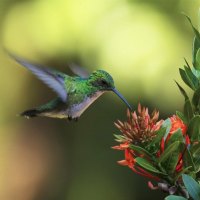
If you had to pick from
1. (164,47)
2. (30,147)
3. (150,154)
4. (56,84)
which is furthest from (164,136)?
(30,147)

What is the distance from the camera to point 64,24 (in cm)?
470

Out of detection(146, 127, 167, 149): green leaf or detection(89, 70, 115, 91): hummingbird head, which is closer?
detection(146, 127, 167, 149): green leaf

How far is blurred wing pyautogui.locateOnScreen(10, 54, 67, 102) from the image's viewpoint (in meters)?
2.01

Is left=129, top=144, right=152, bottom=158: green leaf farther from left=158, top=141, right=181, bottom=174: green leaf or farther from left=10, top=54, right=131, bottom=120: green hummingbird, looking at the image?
left=10, top=54, right=131, bottom=120: green hummingbird

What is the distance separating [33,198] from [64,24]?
1.65 m

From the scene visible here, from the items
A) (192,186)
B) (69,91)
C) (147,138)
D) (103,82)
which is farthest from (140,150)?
(69,91)

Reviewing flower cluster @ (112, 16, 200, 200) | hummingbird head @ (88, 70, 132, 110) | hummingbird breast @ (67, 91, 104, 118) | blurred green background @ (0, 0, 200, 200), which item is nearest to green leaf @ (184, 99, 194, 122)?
flower cluster @ (112, 16, 200, 200)

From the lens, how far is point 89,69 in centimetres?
475

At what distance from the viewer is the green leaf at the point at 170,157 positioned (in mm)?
1335

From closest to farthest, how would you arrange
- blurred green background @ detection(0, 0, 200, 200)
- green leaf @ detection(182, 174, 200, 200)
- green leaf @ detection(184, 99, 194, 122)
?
green leaf @ detection(182, 174, 200, 200) → green leaf @ detection(184, 99, 194, 122) → blurred green background @ detection(0, 0, 200, 200)

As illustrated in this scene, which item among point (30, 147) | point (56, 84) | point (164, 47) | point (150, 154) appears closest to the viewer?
point (150, 154)

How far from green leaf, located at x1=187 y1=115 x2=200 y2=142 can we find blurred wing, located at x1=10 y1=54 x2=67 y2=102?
0.79 m

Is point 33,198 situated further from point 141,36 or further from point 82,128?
point 141,36

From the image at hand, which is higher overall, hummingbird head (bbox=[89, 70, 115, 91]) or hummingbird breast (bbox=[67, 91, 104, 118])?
hummingbird head (bbox=[89, 70, 115, 91])
